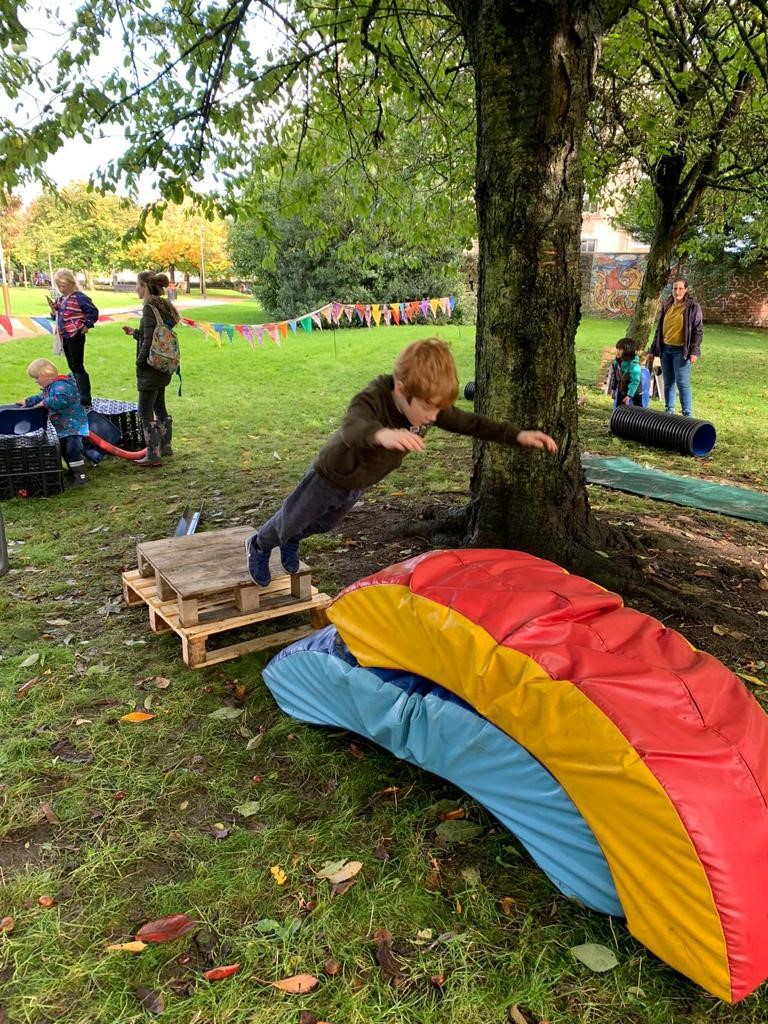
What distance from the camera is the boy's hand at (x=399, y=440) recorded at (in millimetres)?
2801

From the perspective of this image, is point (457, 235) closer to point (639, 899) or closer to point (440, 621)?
point (440, 621)

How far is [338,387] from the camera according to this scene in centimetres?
1398

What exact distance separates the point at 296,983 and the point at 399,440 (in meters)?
1.95

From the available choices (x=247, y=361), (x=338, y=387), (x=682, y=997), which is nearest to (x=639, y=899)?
(x=682, y=997)

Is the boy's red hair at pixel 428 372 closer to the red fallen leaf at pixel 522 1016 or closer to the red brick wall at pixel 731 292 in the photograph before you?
the red fallen leaf at pixel 522 1016

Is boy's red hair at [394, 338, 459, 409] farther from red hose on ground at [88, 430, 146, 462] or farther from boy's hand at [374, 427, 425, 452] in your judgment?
red hose on ground at [88, 430, 146, 462]

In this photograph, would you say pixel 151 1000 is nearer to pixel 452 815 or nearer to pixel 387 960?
pixel 387 960

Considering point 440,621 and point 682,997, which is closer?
point 682,997

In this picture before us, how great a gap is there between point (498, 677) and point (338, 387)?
12015 mm

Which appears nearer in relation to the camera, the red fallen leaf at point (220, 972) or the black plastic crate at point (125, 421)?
the red fallen leaf at point (220, 972)

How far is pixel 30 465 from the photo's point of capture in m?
7.11

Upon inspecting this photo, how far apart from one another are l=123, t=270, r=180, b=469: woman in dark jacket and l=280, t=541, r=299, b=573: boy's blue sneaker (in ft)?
15.0

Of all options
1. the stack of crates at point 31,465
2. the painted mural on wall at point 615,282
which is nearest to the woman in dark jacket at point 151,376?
the stack of crates at point 31,465

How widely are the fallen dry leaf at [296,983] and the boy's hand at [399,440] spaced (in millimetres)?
1864
